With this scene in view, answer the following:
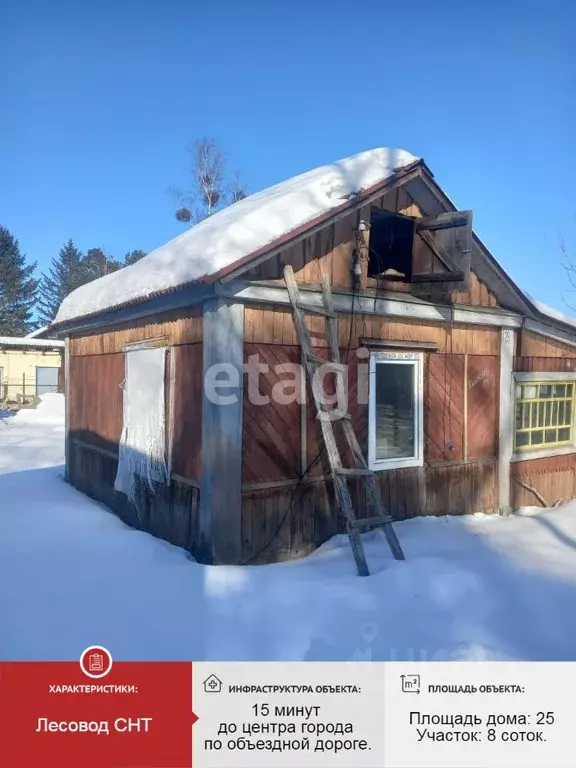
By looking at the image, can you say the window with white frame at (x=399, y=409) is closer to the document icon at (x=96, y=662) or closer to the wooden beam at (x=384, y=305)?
the wooden beam at (x=384, y=305)

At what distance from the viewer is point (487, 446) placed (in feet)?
22.7

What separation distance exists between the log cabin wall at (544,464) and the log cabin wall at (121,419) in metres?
4.44

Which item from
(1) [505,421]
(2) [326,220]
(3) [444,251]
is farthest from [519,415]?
(2) [326,220]

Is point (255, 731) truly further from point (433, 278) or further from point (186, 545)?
point (433, 278)

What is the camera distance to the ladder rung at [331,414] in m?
Answer: 4.84

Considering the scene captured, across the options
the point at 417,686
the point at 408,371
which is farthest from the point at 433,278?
the point at 417,686

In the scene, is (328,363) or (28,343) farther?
(28,343)

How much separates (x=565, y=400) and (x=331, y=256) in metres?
4.94

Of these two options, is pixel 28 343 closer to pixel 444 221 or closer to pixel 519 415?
pixel 519 415

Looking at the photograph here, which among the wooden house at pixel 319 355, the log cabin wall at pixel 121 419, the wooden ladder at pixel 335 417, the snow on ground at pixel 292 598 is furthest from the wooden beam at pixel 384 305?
Result: the snow on ground at pixel 292 598

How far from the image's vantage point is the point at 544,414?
7820 millimetres

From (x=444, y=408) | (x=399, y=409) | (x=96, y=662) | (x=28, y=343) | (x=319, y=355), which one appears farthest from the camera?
(x=28, y=343)

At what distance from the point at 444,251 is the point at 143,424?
3749mm
